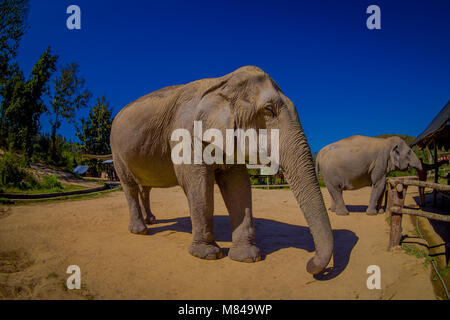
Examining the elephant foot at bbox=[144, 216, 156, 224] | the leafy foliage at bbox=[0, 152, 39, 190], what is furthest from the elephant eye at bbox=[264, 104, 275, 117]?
the leafy foliage at bbox=[0, 152, 39, 190]

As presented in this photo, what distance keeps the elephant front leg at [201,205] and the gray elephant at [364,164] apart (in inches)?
195

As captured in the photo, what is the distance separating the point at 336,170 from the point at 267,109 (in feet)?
16.8

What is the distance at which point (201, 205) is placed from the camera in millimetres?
3855

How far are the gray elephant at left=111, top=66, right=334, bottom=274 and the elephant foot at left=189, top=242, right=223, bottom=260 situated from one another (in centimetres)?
1

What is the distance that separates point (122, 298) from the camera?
2873 millimetres

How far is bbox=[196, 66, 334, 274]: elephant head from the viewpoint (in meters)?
3.21

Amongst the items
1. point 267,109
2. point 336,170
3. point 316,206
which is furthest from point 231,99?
point 336,170

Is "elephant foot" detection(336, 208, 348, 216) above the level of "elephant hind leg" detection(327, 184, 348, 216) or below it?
below

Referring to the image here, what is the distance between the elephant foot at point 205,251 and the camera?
3.92 meters

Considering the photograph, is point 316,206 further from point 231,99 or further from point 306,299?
point 231,99

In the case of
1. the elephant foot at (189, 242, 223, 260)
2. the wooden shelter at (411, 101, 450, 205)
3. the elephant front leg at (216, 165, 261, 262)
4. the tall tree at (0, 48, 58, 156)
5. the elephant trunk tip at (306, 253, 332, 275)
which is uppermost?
the tall tree at (0, 48, 58, 156)

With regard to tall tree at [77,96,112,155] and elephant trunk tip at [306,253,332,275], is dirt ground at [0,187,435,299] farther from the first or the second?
tall tree at [77,96,112,155]
